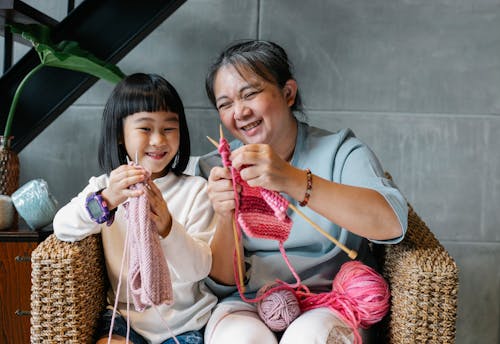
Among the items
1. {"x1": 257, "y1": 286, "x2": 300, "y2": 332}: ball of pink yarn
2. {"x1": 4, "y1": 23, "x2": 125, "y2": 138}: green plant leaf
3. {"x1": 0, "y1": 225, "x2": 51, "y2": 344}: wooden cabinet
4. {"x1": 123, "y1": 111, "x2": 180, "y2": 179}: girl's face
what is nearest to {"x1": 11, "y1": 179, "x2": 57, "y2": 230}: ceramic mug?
{"x1": 0, "y1": 225, "x2": 51, "y2": 344}: wooden cabinet

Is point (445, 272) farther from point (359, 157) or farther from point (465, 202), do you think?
point (465, 202)

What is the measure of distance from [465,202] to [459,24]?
2.24 ft

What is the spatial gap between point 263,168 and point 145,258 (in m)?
0.31

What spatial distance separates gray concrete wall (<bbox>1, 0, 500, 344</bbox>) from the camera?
2.23m

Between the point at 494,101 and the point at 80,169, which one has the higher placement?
the point at 494,101

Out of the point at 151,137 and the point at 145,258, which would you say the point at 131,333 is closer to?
the point at 145,258

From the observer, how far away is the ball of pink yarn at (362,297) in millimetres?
1355

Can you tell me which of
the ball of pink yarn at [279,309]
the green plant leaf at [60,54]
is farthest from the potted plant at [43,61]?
the ball of pink yarn at [279,309]

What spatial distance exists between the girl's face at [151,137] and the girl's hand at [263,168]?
303 millimetres

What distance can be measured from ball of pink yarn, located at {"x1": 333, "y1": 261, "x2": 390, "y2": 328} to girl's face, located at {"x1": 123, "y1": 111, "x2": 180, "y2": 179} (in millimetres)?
537

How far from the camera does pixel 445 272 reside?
1.25 m

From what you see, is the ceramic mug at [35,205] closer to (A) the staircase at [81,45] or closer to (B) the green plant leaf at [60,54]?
(B) the green plant leaf at [60,54]

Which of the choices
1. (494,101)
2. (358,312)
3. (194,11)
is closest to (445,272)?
(358,312)

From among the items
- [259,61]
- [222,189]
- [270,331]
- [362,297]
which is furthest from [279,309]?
[259,61]
